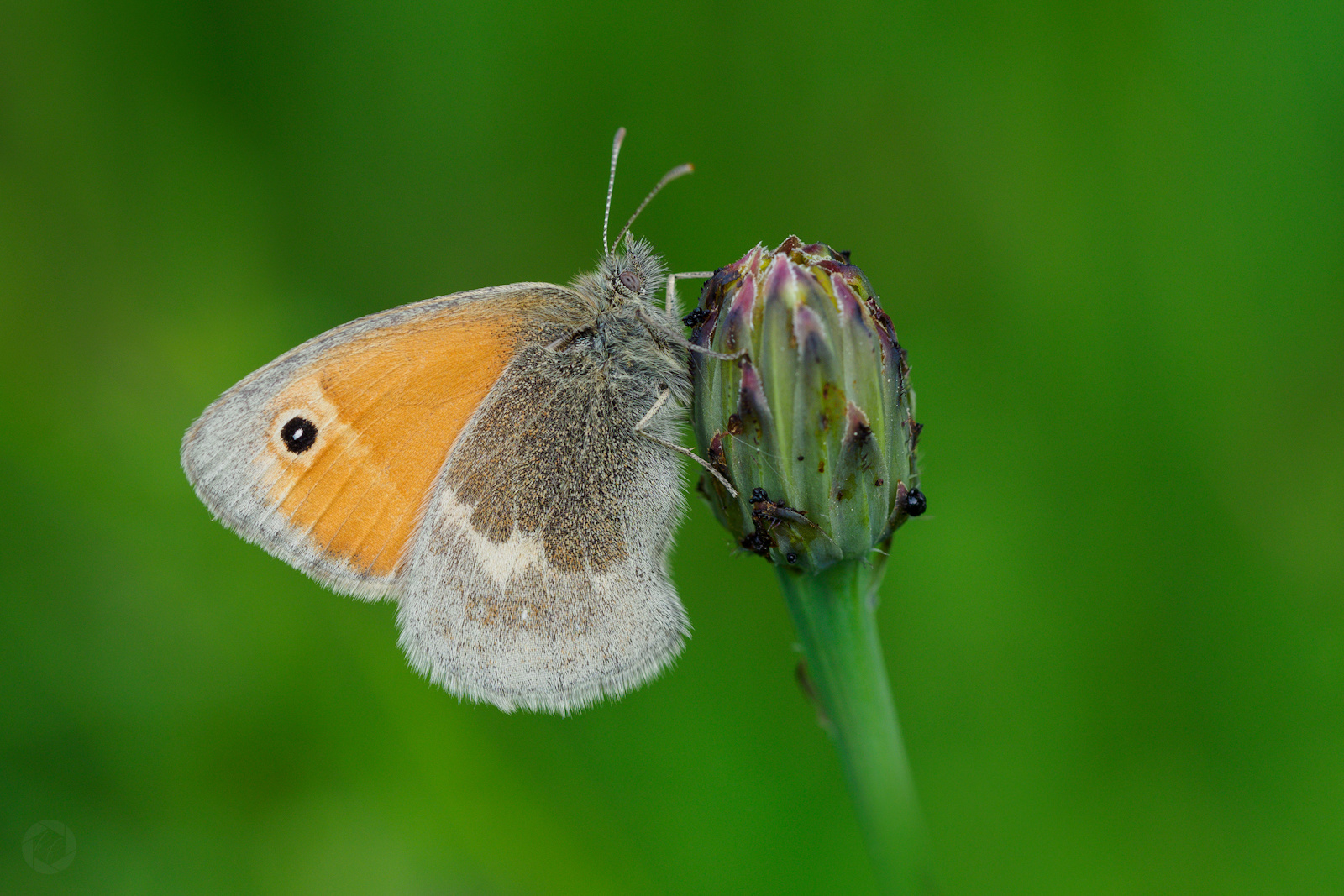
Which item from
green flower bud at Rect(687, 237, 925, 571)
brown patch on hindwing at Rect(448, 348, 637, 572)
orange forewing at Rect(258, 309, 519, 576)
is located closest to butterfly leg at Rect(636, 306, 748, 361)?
green flower bud at Rect(687, 237, 925, 571)

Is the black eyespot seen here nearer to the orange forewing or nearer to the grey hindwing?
the orange forewing

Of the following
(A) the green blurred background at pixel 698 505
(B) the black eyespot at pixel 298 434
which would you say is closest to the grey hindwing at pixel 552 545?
(B) the black eyespot at pixel 298 434

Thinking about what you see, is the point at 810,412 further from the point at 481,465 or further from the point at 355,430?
the point at 355,430

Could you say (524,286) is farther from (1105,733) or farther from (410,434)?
(1105,733)

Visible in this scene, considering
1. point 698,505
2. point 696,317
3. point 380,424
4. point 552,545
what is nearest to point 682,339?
point 696,317

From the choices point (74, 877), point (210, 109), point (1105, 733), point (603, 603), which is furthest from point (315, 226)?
point (1105, 733)

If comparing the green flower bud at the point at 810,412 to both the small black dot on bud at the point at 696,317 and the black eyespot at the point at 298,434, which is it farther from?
the black eyespot at the point at 298,434
